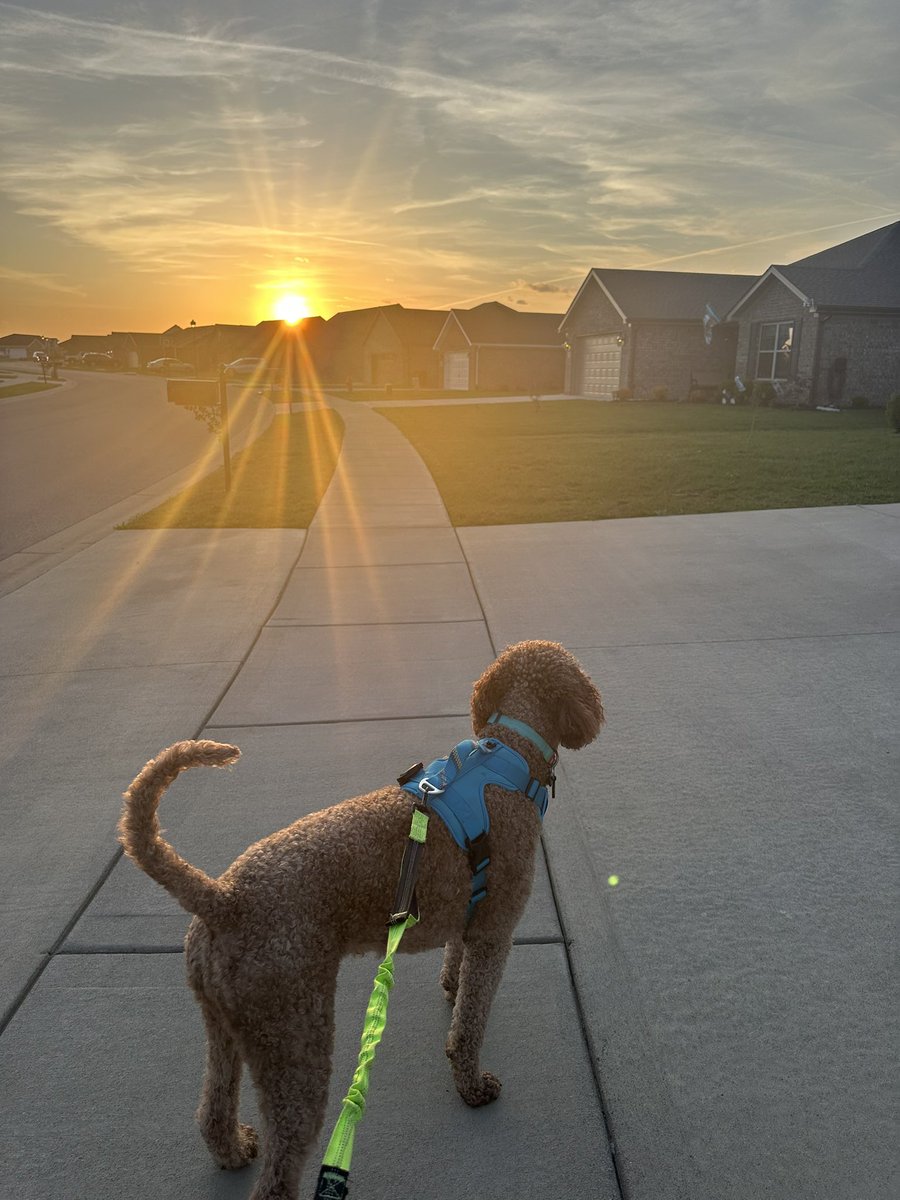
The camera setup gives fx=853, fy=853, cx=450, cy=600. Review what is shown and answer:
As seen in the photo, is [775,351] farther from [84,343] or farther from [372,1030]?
[84,343]

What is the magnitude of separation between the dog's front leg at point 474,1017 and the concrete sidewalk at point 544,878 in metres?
0.07

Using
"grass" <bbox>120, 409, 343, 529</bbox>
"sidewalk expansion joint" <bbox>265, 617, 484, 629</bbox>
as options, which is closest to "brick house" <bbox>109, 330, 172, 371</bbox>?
"grass" <bbox>120, 409, 343, 529</bbox>

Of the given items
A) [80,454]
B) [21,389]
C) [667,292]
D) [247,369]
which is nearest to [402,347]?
[247,369]

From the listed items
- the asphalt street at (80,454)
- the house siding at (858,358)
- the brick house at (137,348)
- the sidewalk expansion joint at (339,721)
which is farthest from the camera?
the brick house at (137,348)

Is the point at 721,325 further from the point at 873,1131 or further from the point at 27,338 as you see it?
the point at 27,338

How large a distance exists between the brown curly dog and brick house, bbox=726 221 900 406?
3373 centimetres

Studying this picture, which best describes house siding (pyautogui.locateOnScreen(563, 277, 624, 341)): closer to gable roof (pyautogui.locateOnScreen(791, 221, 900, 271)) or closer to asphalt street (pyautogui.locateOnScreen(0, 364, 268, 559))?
gable roof (pyautogui.locateOnScreen(791, 221, 900, 271))

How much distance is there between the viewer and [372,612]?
7.14 m

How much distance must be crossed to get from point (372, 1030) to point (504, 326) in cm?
5897

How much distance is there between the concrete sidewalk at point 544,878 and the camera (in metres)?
2.41

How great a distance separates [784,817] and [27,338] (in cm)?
20802

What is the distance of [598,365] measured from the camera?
4462 centimetres

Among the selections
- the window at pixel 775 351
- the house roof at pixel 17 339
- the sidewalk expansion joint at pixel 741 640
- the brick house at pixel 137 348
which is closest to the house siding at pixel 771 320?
the window at pixel 775 351

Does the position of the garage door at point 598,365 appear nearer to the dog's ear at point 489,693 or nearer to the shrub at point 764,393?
the shrub at point 764,393
